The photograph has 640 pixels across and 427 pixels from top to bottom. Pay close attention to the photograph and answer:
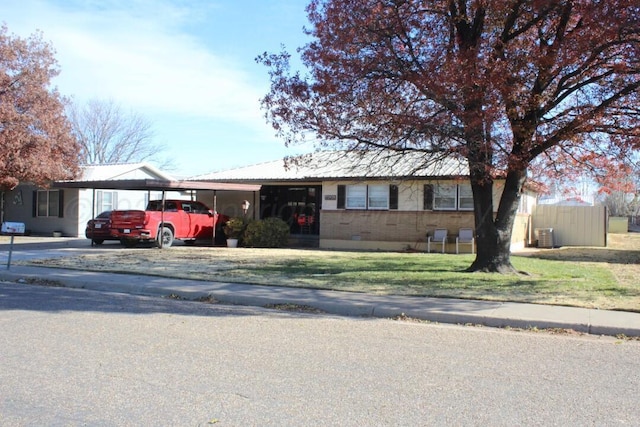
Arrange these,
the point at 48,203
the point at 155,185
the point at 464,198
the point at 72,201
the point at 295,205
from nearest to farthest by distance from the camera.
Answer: the point at 155,185, the point at 464,198, the point at 295,205, the point at 72,201, the point at 48,203

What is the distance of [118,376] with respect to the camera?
5414 millimetres

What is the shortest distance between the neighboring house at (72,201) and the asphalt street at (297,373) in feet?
68.7

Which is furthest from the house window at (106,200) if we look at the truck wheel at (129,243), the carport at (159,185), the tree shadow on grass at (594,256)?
the tree shadow on grass at (594,256)

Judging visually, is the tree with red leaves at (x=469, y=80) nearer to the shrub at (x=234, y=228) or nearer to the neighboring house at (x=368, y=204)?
the neighboring house at (x=368, y=204)

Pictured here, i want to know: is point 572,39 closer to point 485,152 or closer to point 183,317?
point 485,152

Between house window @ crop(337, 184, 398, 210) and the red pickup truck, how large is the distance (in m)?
5.43

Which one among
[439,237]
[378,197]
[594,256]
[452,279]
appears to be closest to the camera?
[452,279]

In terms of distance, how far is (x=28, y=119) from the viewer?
25.4 m

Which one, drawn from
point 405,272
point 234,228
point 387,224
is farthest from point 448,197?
point 234,228

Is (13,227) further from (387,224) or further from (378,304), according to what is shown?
(387,224)

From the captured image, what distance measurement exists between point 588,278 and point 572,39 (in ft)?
17.7

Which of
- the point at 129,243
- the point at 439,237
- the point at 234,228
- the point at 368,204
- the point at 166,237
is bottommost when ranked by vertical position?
the point at 129,243

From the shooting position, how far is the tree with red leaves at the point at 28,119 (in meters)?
24.9

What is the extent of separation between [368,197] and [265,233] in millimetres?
4333
